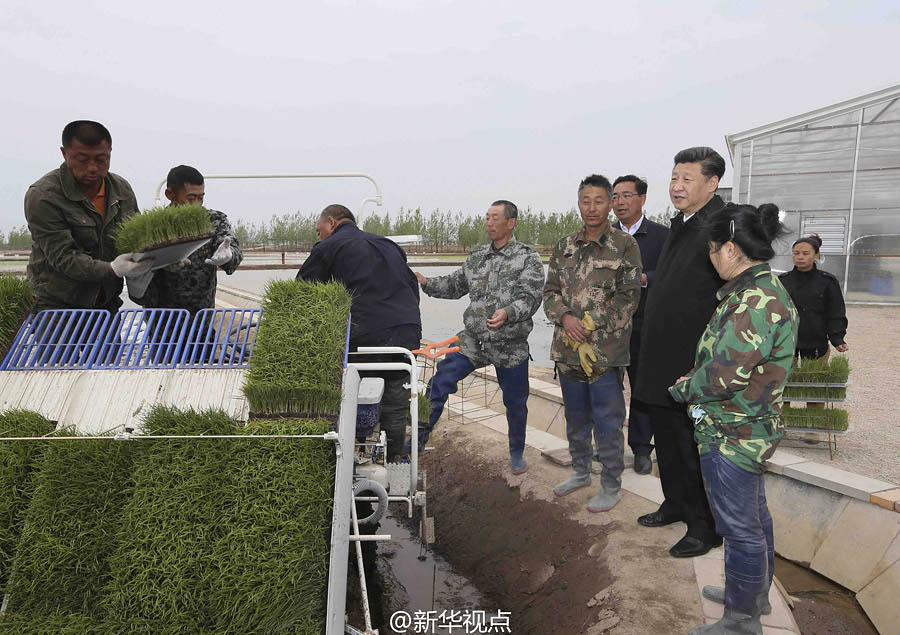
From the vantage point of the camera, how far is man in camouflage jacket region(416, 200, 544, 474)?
13.2ft

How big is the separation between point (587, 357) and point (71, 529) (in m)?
2.67

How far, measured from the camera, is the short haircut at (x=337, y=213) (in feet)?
12.7

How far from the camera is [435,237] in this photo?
61.7 m

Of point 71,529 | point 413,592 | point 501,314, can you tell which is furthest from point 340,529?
point 413,592

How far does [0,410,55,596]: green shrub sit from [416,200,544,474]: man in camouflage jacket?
2567 mm

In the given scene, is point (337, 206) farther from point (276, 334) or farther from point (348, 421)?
point (348, 421)

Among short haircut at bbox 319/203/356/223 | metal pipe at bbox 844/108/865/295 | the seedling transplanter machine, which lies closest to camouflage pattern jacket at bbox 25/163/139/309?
the seedling transplanter machine

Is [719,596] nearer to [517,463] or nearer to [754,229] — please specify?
[754,229]

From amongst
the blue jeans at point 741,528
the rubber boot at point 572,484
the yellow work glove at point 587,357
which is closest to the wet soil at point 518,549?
the rubber boot at point 572,484

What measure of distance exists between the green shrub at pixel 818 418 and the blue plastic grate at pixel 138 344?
437 centimetres

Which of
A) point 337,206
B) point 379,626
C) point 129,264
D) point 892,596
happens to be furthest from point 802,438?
point 129,264

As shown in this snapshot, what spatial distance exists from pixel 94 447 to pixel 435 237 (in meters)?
60.4

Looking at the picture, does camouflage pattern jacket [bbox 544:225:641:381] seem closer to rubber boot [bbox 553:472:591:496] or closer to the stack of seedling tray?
rubber boot [bbox 553:472:591:496]

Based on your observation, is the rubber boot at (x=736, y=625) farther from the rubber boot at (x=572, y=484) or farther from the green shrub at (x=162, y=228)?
the green shrub at (x=162, y=228)
